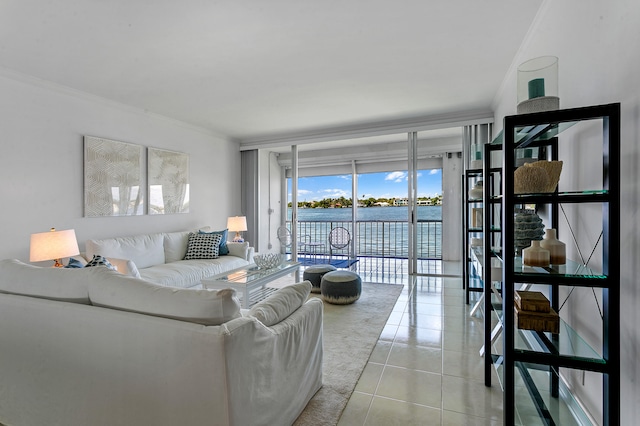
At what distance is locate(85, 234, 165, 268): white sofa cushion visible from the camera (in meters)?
3.58

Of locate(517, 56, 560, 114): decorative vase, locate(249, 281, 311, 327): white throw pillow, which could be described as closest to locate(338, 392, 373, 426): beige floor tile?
locate(249, 281, 311, 327): white throw pillow

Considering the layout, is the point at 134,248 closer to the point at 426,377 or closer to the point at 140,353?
the point at 140,353

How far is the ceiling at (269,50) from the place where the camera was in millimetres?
2266

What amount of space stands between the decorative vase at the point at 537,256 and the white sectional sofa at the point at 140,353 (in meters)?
1.15

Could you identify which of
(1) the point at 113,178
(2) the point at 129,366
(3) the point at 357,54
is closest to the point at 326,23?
(3) the point at 357,54

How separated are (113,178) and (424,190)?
220 inches

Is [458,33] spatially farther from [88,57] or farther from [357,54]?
[88,57]

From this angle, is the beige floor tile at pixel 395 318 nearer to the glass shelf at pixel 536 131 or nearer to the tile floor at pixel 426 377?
the tile floor at pixel 426 377

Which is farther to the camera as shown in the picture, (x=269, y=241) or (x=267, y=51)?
(x=269, y=241)

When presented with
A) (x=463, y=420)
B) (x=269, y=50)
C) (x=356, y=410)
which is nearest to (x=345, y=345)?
(x=356, y=410)

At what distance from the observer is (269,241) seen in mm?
7387

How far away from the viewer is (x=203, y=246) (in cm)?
460

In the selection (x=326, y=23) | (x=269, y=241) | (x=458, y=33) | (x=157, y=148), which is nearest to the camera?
(x=326, y=23)

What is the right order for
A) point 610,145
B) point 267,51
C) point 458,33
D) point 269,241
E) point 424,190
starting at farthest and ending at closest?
point 269,241 < point 424,190 < point 267,51 < point 458,33 < point 610,145
